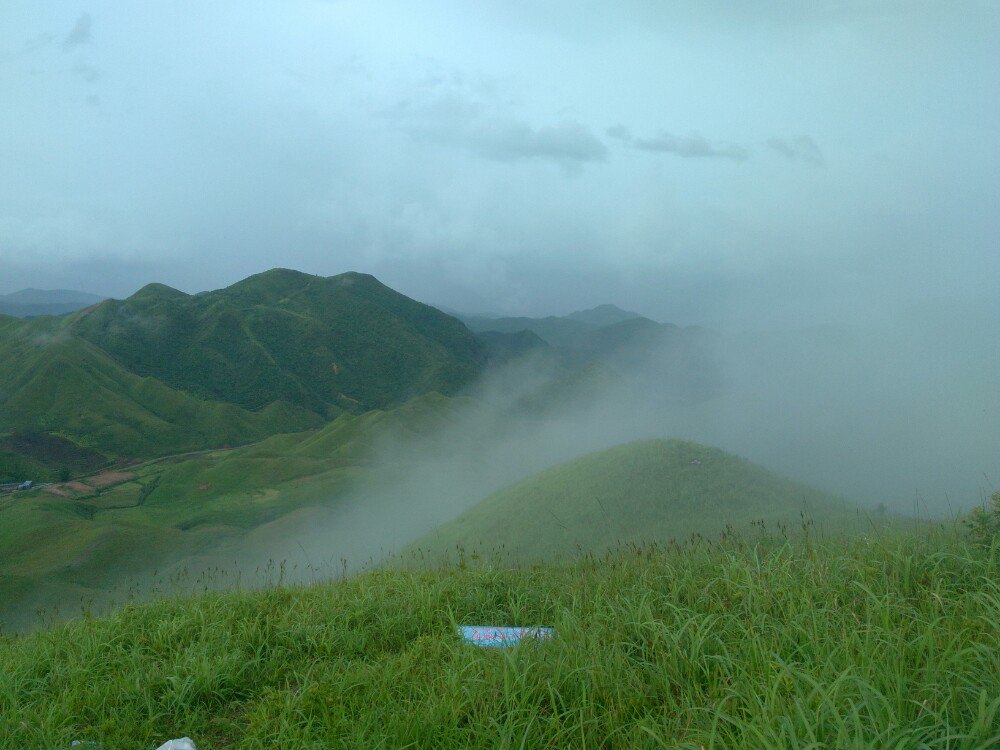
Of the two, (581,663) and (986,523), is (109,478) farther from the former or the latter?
(986,523)

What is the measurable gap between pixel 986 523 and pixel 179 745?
4801 millimetres

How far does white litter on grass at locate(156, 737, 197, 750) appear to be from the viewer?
9.98 ft

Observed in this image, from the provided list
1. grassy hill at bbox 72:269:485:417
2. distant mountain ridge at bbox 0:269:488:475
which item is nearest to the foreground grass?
distant mountain ridge at bbox 0:269:488:475

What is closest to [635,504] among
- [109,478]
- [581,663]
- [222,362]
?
[581,663]

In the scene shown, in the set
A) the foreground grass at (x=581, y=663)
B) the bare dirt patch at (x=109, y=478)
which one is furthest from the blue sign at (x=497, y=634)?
the bare dirt patch at (x=109, y=478)

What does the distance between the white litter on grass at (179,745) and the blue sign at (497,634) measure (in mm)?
1396

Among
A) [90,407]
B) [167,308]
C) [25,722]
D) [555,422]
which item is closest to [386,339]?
[167,308]

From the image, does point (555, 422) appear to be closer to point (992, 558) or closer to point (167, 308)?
point (992, 558)

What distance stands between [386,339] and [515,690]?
381 ft

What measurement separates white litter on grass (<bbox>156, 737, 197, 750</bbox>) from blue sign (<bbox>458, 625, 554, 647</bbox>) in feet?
4.58

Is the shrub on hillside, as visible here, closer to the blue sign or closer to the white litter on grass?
the blue sign

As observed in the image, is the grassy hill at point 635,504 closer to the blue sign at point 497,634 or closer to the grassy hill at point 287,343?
the blue sign at point 497,634

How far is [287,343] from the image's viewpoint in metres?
107

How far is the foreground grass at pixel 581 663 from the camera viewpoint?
2516 mm
